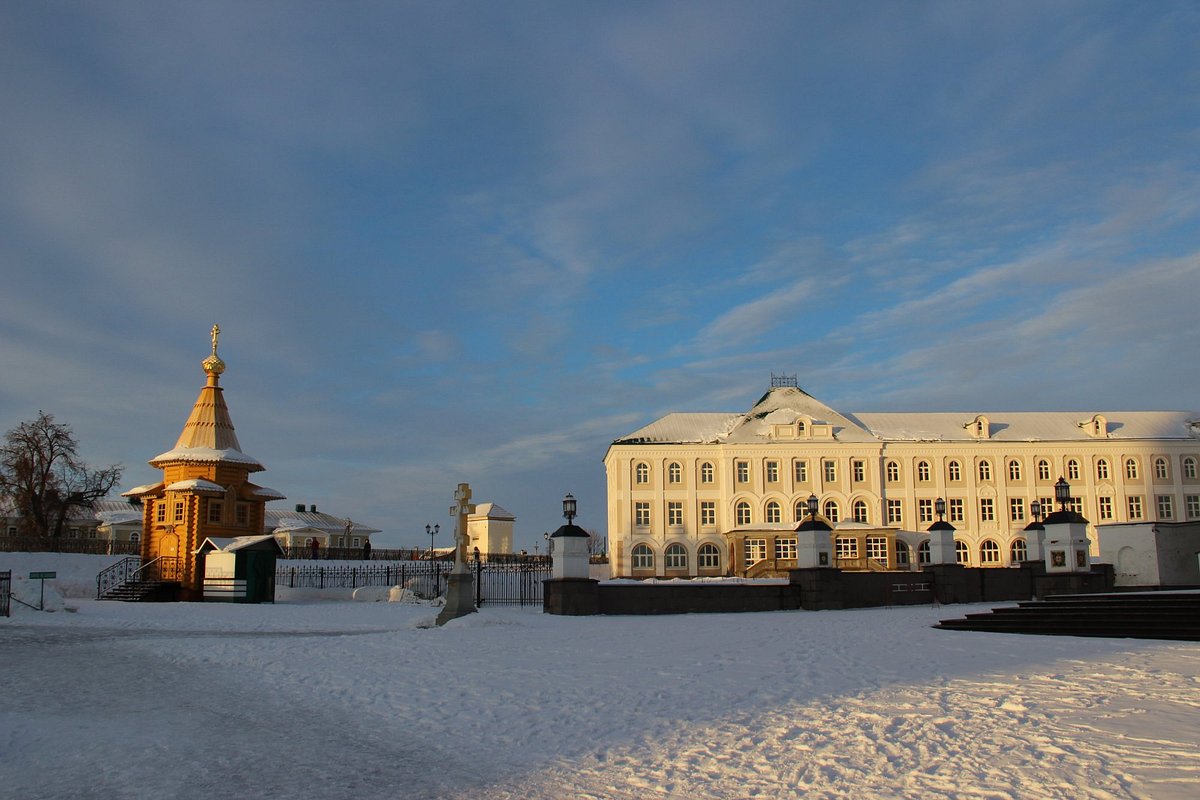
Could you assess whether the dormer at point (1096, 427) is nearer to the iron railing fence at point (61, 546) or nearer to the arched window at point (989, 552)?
the arched window at point (989, 552)

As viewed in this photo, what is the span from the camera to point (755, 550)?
57.1 meters

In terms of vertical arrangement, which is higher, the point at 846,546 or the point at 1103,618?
the point at 846,546

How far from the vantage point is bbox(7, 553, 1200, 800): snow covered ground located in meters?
7.49

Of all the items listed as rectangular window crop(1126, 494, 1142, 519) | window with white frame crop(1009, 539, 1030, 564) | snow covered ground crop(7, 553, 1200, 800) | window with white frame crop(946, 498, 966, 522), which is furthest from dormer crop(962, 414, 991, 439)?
snow covered ground crop(7, 553, 1200, 800)

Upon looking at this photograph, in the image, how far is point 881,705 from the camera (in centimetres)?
1023

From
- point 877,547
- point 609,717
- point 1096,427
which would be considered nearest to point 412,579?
point 609,717

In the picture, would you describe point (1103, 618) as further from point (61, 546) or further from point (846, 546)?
point (61, 546)

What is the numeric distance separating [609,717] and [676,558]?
→ 164 ft

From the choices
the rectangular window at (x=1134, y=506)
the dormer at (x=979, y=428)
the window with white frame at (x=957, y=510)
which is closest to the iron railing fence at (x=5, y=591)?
the window with white frame at (x=957, y=510)

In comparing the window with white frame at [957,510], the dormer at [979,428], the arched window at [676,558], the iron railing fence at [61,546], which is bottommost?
the arched window at [676,558]

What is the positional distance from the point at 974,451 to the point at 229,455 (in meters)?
44.2

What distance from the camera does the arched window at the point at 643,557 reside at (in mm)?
59156

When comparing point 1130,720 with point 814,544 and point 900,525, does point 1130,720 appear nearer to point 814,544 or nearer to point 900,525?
point 814,544

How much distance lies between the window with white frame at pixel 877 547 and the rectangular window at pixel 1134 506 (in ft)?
55.1
